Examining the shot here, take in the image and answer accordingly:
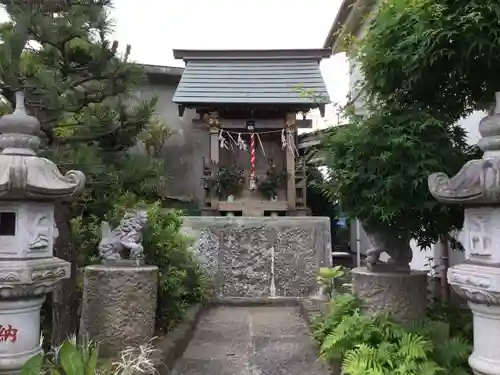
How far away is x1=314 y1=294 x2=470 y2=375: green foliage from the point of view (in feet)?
12.0

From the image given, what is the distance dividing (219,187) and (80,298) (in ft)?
28.5

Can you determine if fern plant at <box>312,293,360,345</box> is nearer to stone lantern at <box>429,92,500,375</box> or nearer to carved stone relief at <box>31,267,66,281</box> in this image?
stone lantern at <box>429,92,500,375</box>

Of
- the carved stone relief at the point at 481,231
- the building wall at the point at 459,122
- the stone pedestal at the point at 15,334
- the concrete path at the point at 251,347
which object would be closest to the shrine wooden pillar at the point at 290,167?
the building wall at the point at 459,122

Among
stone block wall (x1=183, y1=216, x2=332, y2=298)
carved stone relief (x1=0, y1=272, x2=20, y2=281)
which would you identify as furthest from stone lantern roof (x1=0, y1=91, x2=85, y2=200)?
stone block wall (x1=183, y1=216, x2=332, y2=298)

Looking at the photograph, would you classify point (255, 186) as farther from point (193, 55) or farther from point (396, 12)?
point (396, 12)

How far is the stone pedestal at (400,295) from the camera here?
14.8 feet

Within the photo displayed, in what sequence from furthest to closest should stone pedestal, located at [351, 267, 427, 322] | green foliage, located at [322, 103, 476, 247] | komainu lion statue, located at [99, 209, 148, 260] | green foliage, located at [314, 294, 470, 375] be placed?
komainu lion statue, located at [99, 209, 148, 260] → stone pedestal, located at [351, 267, 427, 322] → green foliage, located at [322, 103, 476, 247] → green foliage, located at [314, 294, 470, 375]

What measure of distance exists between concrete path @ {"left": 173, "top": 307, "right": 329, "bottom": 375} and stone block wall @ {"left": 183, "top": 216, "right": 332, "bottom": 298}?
102cm

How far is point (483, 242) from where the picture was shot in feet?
10.1

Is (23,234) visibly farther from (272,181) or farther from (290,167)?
(290,167)

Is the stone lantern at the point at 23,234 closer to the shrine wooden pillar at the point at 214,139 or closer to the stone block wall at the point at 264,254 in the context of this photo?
the stone block wall at the point at 264,254

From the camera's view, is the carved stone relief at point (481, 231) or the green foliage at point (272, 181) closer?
the carved stone relief at point (481, 231)

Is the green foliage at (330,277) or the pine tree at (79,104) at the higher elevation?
the pine tree at (79,104)

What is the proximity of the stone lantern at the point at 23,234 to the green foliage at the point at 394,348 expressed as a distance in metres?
2.45
